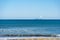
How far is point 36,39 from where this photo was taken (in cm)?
258

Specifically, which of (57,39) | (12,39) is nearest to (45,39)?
(57,39)

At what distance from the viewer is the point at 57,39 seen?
257 cm

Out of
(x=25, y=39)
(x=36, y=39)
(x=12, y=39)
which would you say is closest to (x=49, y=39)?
(x=36, y=39)

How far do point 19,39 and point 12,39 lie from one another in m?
0.16

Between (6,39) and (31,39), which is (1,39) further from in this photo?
(31,39)

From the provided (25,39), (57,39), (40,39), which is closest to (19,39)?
(25,39)

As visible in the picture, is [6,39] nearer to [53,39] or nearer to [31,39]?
[31,39]

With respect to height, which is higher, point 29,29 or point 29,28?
point 29,29

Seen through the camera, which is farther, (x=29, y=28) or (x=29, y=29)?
(x=29, y=28)

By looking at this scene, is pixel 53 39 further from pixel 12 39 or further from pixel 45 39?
pixel 12 39

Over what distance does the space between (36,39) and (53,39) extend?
0.39 meters

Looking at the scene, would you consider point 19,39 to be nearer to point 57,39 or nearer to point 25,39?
point 25,39

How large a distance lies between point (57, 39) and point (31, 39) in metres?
0.60

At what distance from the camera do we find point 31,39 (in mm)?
2574
